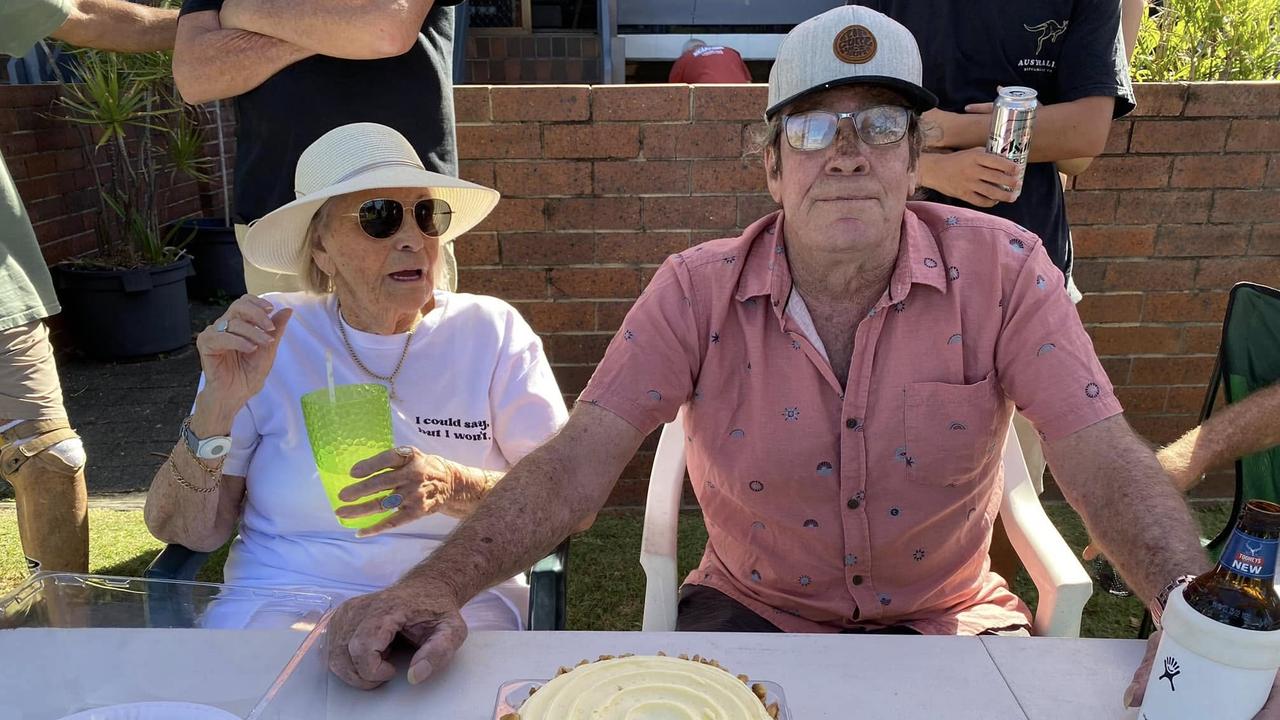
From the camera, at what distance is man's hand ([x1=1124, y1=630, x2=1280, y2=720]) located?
40.5 inches

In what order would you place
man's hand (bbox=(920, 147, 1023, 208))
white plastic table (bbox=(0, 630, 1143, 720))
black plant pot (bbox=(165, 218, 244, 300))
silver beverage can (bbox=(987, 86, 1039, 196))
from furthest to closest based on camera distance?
black plant pot (bbox=(165, 218, 244, 300)), man's hand (bbox=(920, 147, 1023, 208)), silver beverage can (bbox=(987, 86, 1039, 196)), white plastic table (bbox=(0, 630, 1143, 720))

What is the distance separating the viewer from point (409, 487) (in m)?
1.73

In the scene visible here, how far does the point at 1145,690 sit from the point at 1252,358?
4.86 ft

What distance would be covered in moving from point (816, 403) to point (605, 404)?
0.43 m

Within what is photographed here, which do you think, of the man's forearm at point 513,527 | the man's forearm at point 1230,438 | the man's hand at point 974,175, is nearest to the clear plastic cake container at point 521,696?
the man's forearm at point 513,527

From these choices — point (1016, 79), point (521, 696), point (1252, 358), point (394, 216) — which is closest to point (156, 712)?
point (521, 696)

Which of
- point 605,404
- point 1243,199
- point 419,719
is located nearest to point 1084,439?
point 605,404

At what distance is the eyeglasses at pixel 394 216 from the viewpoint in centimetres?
207

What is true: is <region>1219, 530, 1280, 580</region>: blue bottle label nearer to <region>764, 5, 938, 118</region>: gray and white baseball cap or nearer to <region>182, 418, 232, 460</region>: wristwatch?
<region>764, 5, 938, 118</region>: gray and white baseball cap

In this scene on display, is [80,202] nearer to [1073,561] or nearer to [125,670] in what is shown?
[125,670]

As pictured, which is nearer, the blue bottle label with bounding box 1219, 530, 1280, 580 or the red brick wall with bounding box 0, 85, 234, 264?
the blue bottle label with bounding box 1219, 530, 1280, 580

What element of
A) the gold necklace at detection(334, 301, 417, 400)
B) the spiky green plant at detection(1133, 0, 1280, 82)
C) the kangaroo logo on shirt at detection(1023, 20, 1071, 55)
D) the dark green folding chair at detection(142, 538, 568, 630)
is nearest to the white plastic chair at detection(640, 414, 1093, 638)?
the dark green folding chair at detection(142, 538, 568, 630)

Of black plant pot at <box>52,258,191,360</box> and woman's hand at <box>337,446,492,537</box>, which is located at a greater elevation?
woman's hand at <box>337,446,492,537</box>

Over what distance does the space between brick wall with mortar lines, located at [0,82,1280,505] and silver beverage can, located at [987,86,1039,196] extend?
1159mm
